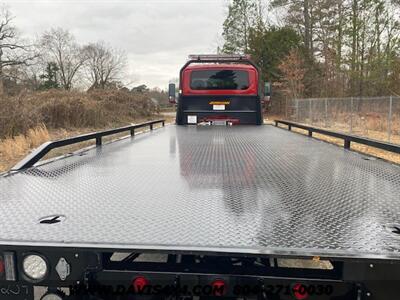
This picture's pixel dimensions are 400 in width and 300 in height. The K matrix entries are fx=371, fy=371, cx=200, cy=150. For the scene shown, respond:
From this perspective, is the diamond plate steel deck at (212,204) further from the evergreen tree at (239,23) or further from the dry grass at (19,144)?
the evergreen tree at (239,23)

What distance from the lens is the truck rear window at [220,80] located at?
8195 millimetres

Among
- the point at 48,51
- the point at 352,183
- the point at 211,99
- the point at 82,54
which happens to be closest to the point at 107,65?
the point at 82,54

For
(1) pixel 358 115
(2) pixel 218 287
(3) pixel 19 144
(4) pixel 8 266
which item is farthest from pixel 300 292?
(1) pixel 358 115

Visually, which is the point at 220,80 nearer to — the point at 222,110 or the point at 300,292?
the point at 222,110

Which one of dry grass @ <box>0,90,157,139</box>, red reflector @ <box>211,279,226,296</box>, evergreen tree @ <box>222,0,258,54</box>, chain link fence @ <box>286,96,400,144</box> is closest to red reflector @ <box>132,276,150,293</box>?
red reflector @ <box>211,279,226,296</box>

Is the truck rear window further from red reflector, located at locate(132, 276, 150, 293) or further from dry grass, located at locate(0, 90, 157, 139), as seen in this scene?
dry grass, located at locate(0, 90, 157, 139)

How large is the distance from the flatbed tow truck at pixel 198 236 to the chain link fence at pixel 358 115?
1241 cm

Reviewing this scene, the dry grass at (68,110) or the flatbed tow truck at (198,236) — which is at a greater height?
the dry grass at (68,110)

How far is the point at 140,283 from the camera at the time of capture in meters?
1.54

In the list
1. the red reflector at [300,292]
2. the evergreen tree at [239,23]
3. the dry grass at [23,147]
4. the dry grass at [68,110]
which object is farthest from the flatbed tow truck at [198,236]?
the evergreen tree at [239,23]

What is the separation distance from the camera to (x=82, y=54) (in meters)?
48.4

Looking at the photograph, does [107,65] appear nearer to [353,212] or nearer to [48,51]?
[48,51]

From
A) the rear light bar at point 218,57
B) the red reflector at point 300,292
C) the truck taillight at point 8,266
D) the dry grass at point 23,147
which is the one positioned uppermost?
the rear light bar at point 218,57

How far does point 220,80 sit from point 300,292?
23.1ft
